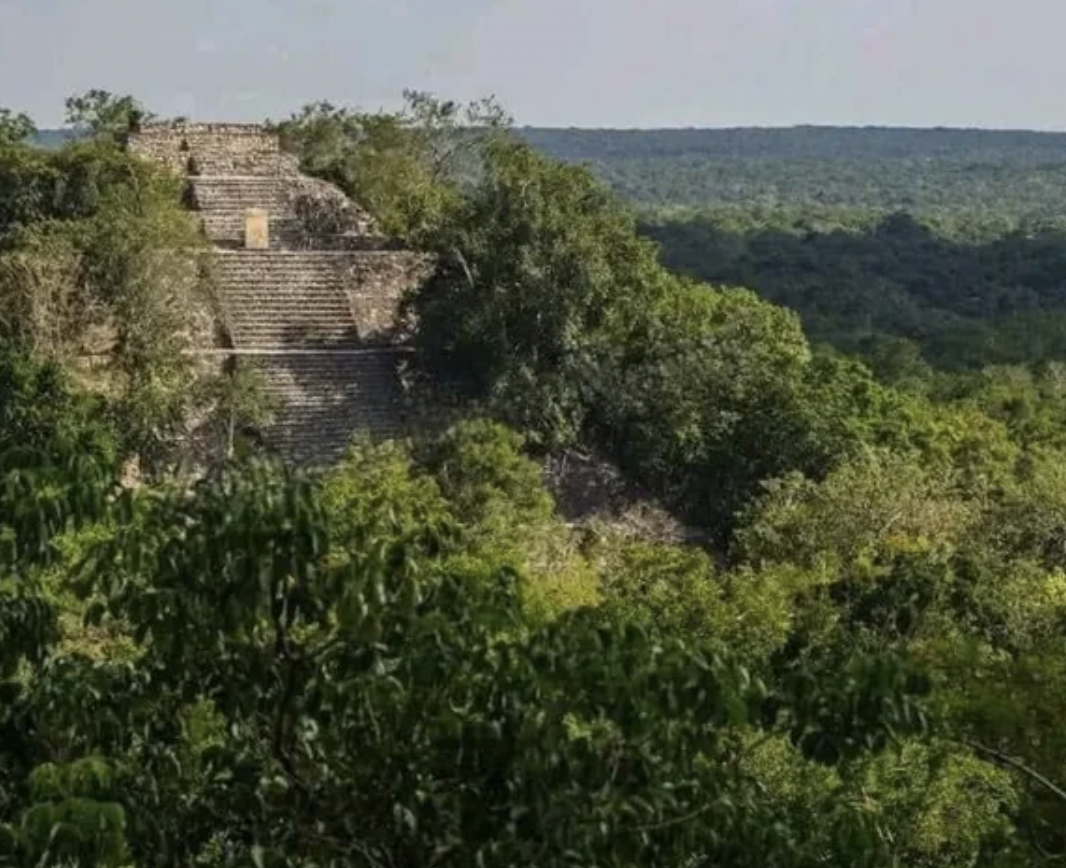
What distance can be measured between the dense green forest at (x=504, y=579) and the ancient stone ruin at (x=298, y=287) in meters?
0.69

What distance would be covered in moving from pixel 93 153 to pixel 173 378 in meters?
3.23

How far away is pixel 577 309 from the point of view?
1705cm

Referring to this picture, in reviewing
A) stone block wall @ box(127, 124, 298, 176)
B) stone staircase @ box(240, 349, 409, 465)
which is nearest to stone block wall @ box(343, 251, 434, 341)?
stone staircase @ box(240, 349, 409, 465)

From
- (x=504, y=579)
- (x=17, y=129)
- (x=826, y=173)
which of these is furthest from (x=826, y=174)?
(x=504, y=579)

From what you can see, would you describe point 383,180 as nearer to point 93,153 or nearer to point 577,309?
point 93,153

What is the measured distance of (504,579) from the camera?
3961 millimetres

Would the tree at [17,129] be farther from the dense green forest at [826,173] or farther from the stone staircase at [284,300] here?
the dense green forest at [826,173]

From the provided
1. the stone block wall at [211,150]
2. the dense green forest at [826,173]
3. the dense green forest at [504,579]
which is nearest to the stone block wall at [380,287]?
the dense green forest at [504,579]

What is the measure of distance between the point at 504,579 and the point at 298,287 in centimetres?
1558

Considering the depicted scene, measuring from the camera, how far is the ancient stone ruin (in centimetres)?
1781

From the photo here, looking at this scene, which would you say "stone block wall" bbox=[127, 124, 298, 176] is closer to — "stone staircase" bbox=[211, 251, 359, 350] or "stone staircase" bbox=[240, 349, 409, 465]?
"stone staircase" bbox=[211, 251, 359, 350]

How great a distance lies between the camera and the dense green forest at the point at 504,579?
3641 mm

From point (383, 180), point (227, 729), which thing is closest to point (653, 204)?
point (383, 180)

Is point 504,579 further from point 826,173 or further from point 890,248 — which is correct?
point 826,173
